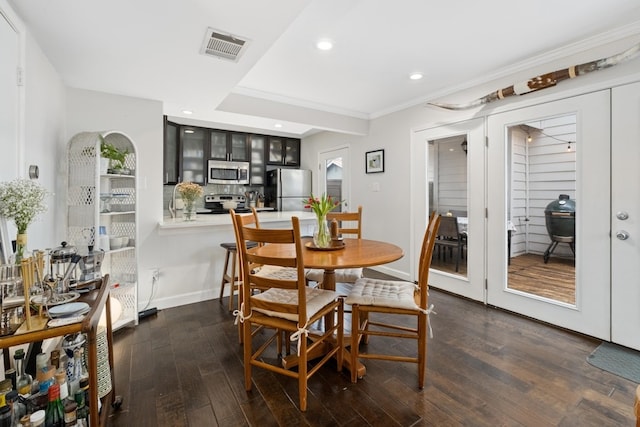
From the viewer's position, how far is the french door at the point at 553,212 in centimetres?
233

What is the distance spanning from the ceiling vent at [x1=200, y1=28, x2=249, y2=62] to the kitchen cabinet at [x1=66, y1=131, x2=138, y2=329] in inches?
44.9

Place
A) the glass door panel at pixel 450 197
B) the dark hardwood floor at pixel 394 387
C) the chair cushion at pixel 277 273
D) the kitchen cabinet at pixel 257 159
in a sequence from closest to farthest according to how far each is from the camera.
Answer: the dark hardwood floor at pixel 394 387 → the chair cushion at pixel 277 273 → the glass door panel at pixel 450 197 → the kitchen cabinet at pixel 257 159

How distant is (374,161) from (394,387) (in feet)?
10.3

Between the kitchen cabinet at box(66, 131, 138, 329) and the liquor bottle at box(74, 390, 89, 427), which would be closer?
the liquor bottle at box(74, 390, 89, 427)

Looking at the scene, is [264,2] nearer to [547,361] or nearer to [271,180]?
[547,361]

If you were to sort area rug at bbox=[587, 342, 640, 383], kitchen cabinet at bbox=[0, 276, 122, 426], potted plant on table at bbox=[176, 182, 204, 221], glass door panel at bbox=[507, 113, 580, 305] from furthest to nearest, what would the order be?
1. potted plant on table at bbox=[176, 182, 204, 221]
2. glass door panel at bbox=[507, 113, 580, 305]
3. area rug at bbox=[587, 342, 640, 383]
4. kitchen cabinet at bbox=[0, 276, 122, 426]

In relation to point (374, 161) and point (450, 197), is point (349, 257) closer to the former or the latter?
point (450, 197)

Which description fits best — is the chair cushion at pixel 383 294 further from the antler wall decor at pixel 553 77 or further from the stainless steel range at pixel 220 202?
the stainless steel range at pixel 220 202

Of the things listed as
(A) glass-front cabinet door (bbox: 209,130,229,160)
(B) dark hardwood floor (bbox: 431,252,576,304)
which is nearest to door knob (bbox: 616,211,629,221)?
(B) dark hardwood floor (bbox: 431,252,576,304)

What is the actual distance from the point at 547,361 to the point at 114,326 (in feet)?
10.8

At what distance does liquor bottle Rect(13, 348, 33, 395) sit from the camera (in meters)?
1.19

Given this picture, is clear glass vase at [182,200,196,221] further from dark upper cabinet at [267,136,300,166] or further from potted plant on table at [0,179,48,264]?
dark upper cabinet at [267,136,300,166]

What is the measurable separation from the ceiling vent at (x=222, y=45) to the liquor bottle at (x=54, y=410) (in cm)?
193

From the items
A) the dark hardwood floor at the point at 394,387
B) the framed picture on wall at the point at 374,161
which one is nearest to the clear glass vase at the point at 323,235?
the dark hardwood floor at the point at 394,387
